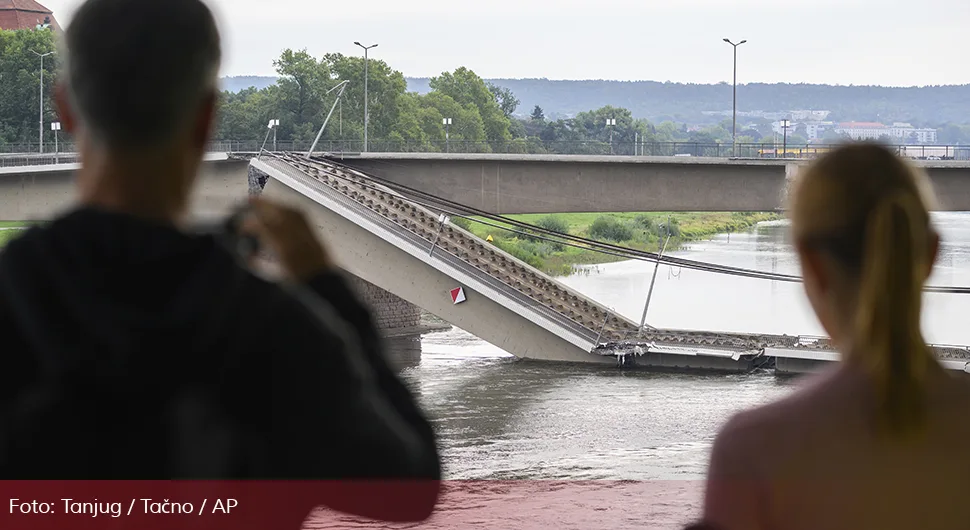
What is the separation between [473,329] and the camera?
22906 mm

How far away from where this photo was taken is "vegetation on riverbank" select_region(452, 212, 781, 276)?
4269cm

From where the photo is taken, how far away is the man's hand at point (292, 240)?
0.97 m

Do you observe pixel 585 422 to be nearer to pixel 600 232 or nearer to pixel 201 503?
pixel 201 503

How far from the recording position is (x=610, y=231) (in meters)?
54.7

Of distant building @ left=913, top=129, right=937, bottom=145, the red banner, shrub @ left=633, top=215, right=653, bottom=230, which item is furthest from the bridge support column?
distant building @ left=913, top=129, right=937, bottom=145

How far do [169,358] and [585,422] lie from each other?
17514mm

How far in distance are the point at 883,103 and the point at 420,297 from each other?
127 metres

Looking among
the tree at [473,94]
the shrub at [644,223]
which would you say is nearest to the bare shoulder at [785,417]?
the shrub at [644,223]

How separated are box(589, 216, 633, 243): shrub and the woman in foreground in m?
52.8

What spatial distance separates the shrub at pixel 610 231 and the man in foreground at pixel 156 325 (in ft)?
174

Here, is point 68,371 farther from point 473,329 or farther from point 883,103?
point 883,103

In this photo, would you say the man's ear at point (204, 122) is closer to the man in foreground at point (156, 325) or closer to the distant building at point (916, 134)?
the man in foreground at point (156, 325)

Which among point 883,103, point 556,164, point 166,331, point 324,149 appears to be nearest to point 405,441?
point 166,331

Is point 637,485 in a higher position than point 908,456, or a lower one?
lower
